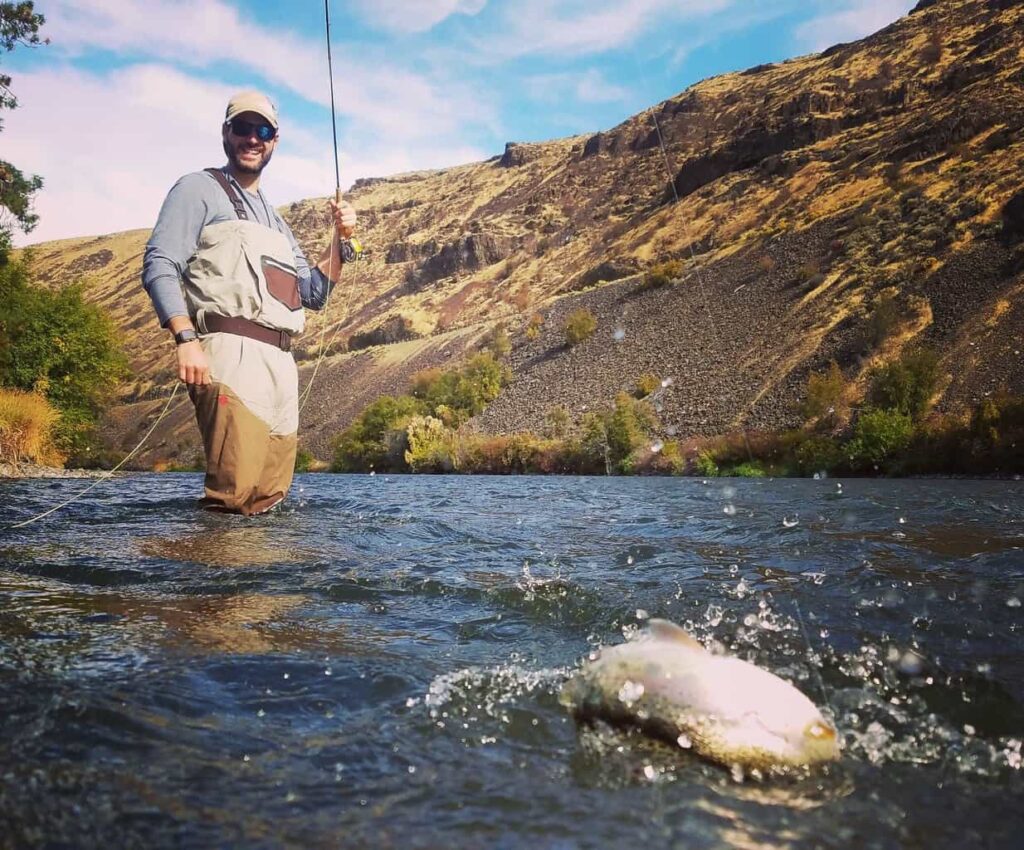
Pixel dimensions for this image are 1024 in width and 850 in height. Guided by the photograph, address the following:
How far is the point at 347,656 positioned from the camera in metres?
2.96

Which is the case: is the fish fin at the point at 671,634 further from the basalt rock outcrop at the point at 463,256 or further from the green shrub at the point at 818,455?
the basalt rock outcrop at the point at 463,256

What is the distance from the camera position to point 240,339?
19.2 feet

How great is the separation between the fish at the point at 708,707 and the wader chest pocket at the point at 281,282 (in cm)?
462

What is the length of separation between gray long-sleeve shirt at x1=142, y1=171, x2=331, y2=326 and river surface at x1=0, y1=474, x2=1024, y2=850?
1.69 metres

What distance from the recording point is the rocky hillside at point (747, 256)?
34.5 meters

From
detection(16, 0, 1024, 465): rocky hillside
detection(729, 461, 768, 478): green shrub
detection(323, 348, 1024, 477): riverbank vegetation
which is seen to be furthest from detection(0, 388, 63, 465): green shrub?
detection(729, 461, 768, 478): green shrub

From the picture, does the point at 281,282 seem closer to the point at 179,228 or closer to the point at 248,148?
the point at 179,228

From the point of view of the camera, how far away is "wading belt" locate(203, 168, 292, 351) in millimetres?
5820

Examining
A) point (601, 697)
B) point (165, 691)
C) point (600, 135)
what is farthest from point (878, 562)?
point (600, 135)

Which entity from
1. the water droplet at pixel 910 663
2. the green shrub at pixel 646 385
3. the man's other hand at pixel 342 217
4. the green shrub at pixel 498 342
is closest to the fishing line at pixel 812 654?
the water droplet at pixel 910 663

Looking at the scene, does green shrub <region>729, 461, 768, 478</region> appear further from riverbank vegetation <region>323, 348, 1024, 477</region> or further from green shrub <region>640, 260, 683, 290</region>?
green shrub <region>640, 260, 683, 290</region>

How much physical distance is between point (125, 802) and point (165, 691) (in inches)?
28.5

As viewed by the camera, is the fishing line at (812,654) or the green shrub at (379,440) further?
the green shrub at (379,440)

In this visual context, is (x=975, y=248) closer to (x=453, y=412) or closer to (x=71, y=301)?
(x=453, y=412)
